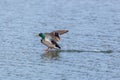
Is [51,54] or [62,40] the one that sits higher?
[62,40]

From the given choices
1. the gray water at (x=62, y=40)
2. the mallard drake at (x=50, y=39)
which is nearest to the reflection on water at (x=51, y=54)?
the gray water at (x=62, y=40)

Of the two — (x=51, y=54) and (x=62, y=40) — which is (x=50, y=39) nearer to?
(x=51, y=54)

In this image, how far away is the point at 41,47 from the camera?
900 inches

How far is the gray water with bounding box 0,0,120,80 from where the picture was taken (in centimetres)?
1909

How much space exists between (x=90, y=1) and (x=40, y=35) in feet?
37.7

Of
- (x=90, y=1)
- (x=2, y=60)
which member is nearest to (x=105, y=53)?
(x=2, y=60)

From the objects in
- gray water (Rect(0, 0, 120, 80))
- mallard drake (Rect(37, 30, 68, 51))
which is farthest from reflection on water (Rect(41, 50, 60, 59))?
mallard drake (Rect(37, 30, 68, 51))

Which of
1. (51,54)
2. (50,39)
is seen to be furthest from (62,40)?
(51,54)

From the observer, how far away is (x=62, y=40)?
78.5 ft

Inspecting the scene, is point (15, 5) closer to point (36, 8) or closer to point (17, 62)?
point (36, 8)

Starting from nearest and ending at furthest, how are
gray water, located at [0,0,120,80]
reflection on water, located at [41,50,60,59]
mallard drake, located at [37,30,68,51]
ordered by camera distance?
1. gray water, located at [0,0,120,80]
2. reflection on water, located at [41,50,60,59]
3. mallard drake, located at [37,30,68,51]

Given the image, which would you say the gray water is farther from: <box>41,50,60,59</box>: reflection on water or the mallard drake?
the mallard drake

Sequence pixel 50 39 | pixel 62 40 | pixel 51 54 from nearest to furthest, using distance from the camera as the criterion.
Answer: pixel 51 54 → pixel 50 39 → pixel 62 40

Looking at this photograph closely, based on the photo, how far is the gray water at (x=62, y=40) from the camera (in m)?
19.1
